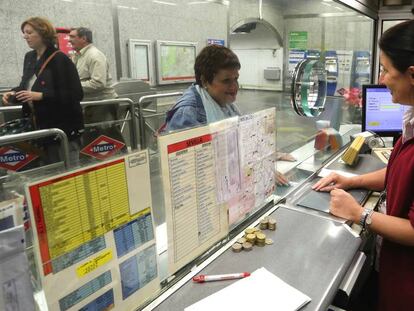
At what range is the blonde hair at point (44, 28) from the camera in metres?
1.90

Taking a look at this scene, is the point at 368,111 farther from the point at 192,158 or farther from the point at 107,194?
the point at 107,194

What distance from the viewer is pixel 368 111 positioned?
2.83 meters

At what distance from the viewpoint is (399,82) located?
1.14 metres

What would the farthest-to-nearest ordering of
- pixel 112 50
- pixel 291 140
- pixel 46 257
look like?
pixel 112 50 < pixel 291 140 < pixel 46 257

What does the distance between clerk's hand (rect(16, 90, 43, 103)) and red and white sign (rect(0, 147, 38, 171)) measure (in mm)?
265

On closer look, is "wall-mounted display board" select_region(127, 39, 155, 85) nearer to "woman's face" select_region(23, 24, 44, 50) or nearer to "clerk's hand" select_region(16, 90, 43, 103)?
"woman's face" select_region(23, 24, 44, 50)

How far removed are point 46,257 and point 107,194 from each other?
6.6 inches

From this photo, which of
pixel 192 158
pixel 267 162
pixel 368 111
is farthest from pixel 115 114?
pixel 368 111

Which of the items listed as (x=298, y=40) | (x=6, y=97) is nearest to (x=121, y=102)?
(x=6, y=97)

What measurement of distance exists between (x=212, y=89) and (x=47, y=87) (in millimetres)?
929

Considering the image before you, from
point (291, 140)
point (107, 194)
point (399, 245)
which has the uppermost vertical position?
point (107, 194)

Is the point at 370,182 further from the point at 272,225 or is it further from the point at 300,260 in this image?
the point at 300,260

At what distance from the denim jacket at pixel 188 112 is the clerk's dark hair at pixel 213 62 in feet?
0.47

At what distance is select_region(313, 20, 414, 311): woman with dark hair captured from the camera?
1.12 metres
